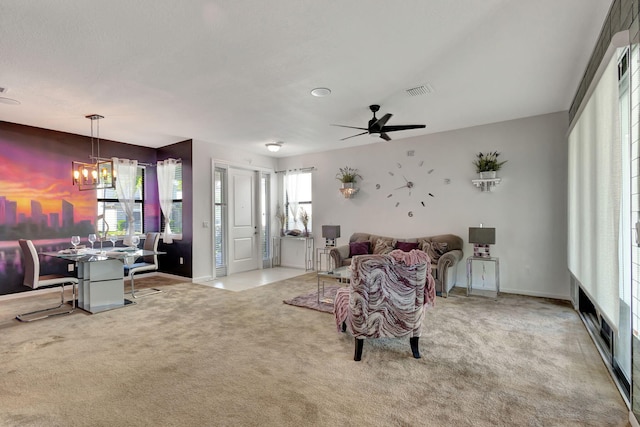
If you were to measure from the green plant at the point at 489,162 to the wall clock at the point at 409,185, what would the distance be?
832mm

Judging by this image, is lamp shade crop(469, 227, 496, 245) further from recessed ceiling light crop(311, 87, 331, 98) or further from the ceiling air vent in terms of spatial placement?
recessed ceiling light crop(311, 87, 331, 98)

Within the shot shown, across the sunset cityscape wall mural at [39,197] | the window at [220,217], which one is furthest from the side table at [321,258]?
the sunset cityscape wall mural at [39,197]

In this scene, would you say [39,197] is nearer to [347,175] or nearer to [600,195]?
[347,175]

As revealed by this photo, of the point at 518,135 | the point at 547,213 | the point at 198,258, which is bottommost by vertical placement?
the point at 198,258

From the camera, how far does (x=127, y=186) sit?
6.05 meters

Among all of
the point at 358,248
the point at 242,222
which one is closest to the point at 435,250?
the point at 358,248

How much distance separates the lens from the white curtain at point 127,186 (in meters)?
5.96

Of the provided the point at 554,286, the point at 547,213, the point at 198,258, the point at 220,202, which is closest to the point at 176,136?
the point at 220,202

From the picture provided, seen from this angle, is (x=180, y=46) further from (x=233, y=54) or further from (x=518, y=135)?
(x=518, y=135)

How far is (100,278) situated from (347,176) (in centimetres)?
451

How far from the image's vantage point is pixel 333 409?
1988 mm

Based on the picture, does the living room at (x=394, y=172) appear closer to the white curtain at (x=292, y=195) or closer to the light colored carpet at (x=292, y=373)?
the light colored carpet at (x=292, y=373)

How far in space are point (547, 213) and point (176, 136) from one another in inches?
247

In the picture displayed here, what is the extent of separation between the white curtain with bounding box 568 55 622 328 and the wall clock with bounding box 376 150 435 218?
7.67 ft
